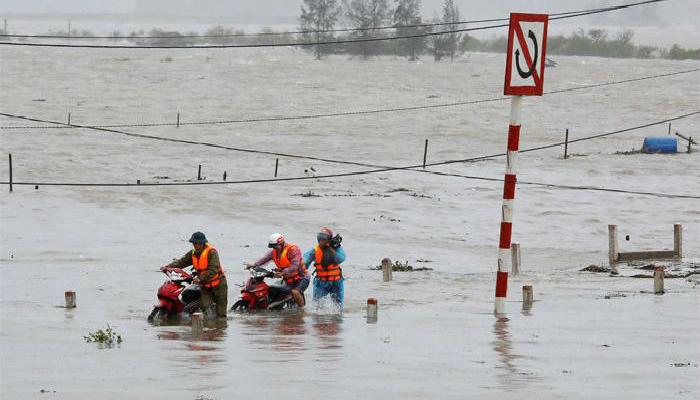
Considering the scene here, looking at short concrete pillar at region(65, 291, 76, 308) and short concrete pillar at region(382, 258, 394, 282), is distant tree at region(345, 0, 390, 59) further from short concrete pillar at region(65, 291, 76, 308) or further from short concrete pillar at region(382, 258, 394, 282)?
short concrete pillar at region(65, 291, 76, 308)

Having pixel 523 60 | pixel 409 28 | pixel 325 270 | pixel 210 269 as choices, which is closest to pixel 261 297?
pixel 325 270

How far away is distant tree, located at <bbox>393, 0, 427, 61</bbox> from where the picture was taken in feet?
394

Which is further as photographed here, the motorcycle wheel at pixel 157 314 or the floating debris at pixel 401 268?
the floating debris at pixel 401 268

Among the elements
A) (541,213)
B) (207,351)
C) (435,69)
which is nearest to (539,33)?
(207,351)

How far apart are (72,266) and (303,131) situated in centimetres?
3612

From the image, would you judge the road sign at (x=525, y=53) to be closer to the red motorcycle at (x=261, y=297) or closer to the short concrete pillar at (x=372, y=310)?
the short concrete pillar at (x=372, y=310)

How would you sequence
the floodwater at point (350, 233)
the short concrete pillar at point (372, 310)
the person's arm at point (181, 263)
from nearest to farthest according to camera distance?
the floodwater at point (350, 233) → the short concrete pillar at point (372, 310) → the person's arm at point (181, 263)

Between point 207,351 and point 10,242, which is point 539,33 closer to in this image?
point 207,351

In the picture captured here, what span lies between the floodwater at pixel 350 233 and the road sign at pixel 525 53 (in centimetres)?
282

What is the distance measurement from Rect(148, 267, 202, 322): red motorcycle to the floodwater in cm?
66

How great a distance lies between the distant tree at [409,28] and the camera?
120 metres

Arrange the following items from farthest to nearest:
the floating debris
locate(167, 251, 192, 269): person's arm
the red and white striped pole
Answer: the floating debris
locate(167, 251, 192, 269): person's arm
the red and white striped pole

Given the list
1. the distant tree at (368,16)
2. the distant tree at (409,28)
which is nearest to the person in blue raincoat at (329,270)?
the distant tree at (409,28)

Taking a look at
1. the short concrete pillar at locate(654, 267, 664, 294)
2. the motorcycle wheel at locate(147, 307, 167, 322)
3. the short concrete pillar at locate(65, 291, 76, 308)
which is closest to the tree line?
the short concrete pillar at locate(654, 267, 664, 294)
